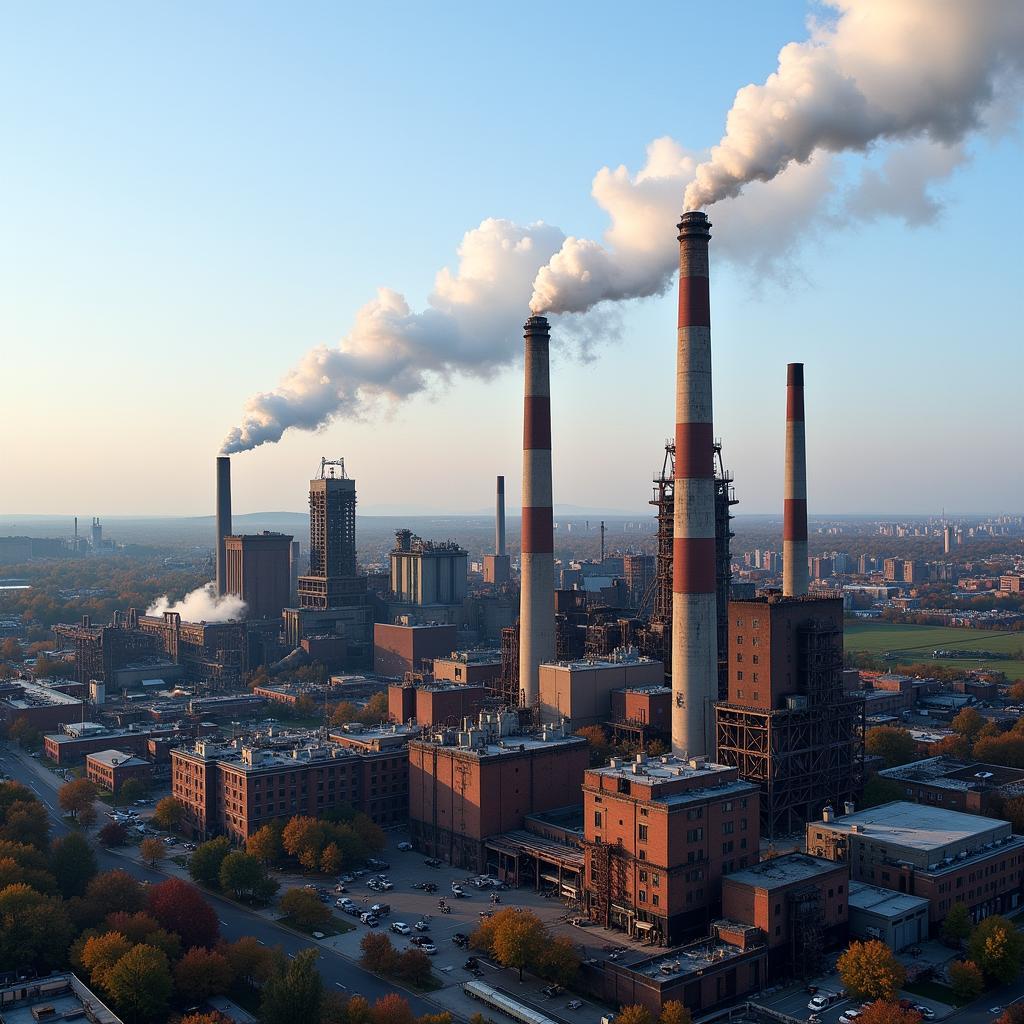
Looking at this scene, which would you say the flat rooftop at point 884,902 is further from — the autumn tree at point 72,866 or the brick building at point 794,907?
the autumn tree at point 72,866

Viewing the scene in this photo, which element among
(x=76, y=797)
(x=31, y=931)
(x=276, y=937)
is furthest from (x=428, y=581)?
(x=31, y=931)

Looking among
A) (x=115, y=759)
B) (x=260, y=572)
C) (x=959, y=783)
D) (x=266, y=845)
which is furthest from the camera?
(x=260, y=572)

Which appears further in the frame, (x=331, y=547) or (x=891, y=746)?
(x=331, y=547)

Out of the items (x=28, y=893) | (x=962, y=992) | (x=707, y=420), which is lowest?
(x=962, y=992)

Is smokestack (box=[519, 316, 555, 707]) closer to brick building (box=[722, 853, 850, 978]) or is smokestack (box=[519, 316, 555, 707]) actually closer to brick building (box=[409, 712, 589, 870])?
brick building (box=[409, 712, 589, 870])

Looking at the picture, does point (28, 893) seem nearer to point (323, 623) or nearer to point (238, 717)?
point (238, 717)

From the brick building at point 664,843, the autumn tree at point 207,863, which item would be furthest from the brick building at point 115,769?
the brick building at point 664,843

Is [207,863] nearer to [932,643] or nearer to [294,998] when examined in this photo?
[294,998]

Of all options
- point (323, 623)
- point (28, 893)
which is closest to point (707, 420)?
point (28, 893)
